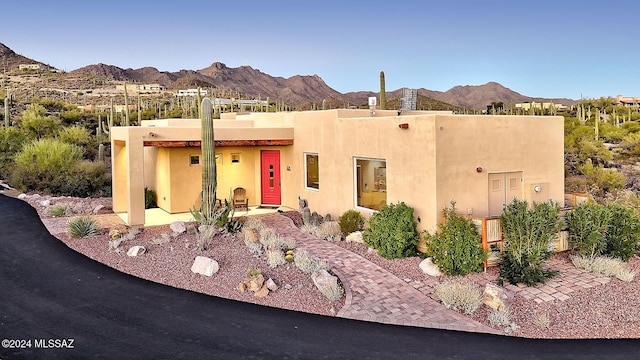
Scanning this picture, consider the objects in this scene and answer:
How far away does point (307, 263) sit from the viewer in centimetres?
1024

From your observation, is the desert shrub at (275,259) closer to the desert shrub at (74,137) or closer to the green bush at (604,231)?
the green bush at (604,231)

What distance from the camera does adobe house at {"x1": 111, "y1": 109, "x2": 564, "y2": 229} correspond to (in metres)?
11.5

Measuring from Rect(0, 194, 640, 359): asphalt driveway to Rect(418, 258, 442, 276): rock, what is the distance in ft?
8.29

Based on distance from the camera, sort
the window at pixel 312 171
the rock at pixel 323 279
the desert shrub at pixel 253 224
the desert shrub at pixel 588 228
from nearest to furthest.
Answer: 1. the rock at pixel 323 279
2. the desert shrub at pixel 588 228
3. the desert shrub at pixel 253 224
4. the window at pixel 312 171

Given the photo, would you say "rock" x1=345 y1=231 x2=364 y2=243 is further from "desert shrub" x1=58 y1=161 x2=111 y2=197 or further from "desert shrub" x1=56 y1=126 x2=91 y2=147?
"desert shrub" x1=56 y1=126 x2=91 y2=147

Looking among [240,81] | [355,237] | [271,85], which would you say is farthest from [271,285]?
[240,81]

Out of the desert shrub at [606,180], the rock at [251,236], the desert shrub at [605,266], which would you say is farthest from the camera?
the desert shrub at [606,180]

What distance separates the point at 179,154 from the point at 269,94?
226 ft

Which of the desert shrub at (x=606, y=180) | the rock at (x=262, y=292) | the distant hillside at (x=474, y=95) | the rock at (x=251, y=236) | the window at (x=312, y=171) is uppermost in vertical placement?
the distant hillside at (x=474, y=95)

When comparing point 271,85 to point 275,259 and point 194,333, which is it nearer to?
point 275,259

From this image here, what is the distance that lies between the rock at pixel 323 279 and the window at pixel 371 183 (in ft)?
13.2

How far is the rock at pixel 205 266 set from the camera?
33.0ft

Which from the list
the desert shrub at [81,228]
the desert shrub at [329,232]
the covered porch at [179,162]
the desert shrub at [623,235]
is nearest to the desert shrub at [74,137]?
the covered porch at [179,162]

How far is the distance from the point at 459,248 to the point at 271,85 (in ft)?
267
